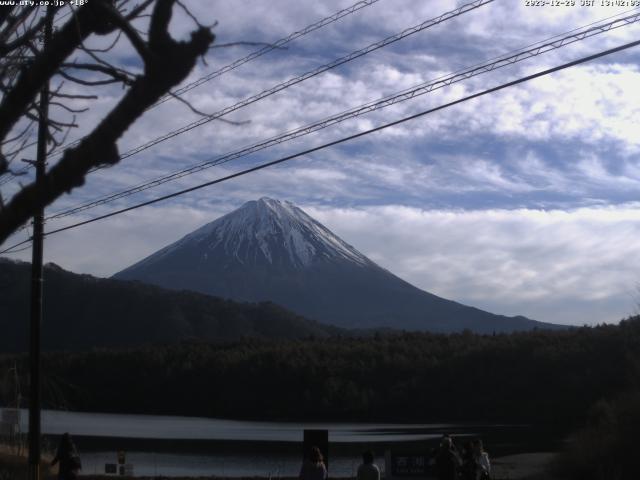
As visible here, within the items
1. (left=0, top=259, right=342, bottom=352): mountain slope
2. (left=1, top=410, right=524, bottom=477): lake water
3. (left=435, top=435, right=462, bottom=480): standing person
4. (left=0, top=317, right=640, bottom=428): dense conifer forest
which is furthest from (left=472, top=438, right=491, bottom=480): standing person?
(left=0, top=259, right=342, bottom=352): mountain slope

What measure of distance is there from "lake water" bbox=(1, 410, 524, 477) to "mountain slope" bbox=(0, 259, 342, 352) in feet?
120

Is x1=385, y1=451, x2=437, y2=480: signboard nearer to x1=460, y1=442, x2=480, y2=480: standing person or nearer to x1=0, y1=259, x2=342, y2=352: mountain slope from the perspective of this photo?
x1=460, y1=442, x2=480, y2=480: standing person

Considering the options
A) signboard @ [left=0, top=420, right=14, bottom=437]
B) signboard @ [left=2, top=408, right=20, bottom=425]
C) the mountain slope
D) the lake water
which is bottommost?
the lake water

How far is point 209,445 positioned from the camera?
44812 mm

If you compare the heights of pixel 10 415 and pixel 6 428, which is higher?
pixel 10 415

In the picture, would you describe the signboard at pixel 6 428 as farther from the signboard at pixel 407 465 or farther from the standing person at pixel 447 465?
the standing person at pixel 447 465

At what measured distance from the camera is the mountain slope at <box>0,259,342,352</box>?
102 metres

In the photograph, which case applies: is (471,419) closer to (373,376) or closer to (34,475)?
(373,376)

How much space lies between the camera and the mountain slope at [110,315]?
334ft

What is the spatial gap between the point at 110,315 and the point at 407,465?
103094 mm

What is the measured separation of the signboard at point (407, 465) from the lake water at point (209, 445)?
5844 millimetres

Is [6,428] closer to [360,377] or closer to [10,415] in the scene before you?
[10,415]

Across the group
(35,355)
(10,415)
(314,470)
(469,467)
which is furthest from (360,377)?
(314,470)

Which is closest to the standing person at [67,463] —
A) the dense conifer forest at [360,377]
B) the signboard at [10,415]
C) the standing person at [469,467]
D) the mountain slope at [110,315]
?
the standing person at [469,467]
